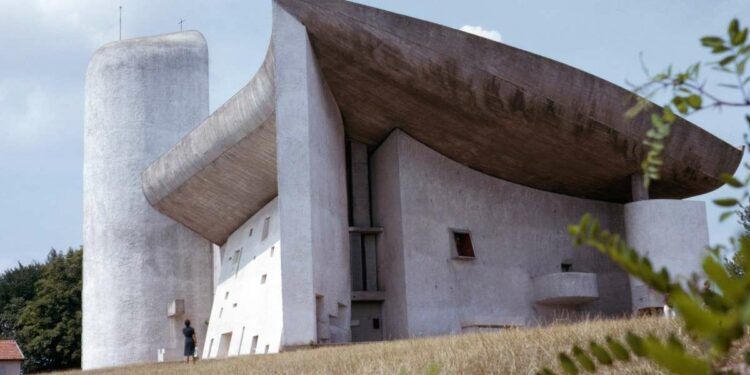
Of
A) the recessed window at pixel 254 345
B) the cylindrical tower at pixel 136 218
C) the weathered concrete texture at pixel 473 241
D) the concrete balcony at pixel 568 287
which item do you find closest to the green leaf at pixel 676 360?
the weathered concrete texture at pixel 473 241

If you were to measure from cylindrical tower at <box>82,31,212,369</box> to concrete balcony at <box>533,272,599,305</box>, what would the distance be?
1254 cm

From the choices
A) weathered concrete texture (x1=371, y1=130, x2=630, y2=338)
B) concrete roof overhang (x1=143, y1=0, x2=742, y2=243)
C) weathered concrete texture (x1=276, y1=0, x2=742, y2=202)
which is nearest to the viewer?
weathered concrete texture (x1=276, y1=0, x2=742, y2=202)

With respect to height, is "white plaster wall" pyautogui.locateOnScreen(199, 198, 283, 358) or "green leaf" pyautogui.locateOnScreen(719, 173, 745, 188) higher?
"white plaster wall" pyautogui.locateOnScreen(199, 198, 283, 358)

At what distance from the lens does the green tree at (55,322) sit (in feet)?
145

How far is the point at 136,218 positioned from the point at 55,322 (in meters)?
16.2

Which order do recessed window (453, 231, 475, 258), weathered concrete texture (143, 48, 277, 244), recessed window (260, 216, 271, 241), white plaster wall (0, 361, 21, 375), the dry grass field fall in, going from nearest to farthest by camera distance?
the dry grass field, weathered concrete texture (143, 48, 277, 244), recessed window (453, 231, 475, 258), recessed window (260, 216, 271, 241), white plaster wall (0, 361, 21, 375)

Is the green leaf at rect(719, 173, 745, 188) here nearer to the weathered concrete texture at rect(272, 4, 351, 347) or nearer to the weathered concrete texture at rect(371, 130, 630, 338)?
the weathered concrete texture at rect(272, 4, 351, 347)

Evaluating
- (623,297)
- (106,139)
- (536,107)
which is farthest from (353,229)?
(106,139)

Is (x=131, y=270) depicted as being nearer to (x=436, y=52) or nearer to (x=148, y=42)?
(x=148, y=42)

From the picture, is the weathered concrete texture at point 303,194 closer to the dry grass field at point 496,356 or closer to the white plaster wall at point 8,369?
the dry grass field at point 496,356

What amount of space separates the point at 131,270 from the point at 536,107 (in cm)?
1623

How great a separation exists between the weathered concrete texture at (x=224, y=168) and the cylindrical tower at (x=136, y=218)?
4.86 feet

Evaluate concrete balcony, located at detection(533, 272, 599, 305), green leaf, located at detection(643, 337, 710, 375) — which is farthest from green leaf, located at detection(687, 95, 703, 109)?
concrete balcony, located at detection(533, 272, 599, 305)

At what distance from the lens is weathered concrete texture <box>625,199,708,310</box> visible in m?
23.6
